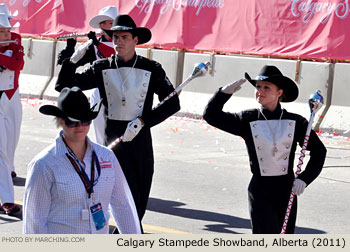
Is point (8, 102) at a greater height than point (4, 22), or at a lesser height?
lesser

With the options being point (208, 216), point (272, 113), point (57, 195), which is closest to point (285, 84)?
point (272, 113)

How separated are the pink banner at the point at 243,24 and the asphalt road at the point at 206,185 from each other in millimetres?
1683

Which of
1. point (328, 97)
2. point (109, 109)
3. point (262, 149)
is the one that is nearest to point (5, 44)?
point (109, 109)

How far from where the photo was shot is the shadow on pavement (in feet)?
27.1

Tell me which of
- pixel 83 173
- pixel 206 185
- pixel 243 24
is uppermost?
pixel 243 24

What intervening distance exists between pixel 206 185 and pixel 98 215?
18.5 ft

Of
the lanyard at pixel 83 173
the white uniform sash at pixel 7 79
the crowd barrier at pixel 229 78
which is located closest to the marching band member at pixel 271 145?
the lanyard at pixel 83 173

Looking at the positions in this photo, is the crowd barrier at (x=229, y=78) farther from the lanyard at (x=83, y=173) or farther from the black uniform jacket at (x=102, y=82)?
the lanyard at (x=83, y=173)

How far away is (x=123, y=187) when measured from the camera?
4.88 m

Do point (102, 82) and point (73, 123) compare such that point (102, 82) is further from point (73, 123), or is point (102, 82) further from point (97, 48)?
point (73, 123)

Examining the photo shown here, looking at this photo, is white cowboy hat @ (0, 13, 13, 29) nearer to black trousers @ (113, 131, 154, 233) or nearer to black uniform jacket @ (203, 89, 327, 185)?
black trousers @ (113, 131, 154, 233)

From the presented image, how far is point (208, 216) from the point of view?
28.8 ft

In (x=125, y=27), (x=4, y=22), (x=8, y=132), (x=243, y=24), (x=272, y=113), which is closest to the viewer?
(x=272, y=113)

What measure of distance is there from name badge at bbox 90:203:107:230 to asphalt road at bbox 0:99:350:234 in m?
3.29
